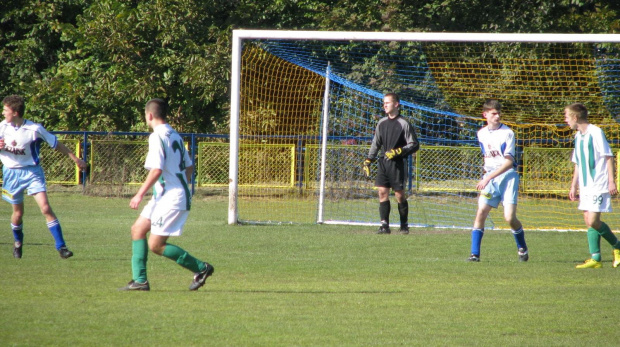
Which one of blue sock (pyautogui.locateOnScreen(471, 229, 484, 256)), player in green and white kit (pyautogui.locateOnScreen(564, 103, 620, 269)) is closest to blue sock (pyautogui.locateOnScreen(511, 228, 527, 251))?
blue sock (pyautogui.locateOnScreen(471, 229, 484, 256))

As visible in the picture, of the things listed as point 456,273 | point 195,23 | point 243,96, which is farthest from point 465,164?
point 456,273

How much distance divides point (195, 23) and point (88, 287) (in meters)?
17.8

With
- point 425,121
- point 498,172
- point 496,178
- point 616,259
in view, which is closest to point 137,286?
point 498,172

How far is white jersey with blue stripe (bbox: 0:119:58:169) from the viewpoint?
845 cm

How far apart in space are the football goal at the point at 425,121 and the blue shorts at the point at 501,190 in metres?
7.07

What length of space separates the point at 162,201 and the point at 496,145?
4206 mm

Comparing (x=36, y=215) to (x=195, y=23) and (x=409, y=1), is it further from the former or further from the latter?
(x=409, y=1)

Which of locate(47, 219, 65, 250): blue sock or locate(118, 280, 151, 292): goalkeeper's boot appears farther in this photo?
locate(47, 219, 65, 250): blue sock

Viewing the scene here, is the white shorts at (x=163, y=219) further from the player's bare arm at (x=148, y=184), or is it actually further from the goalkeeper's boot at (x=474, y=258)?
the goalkeeper's boot at (x=474, y=258)

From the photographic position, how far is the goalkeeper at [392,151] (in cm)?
1153

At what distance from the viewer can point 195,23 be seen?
23656 mm

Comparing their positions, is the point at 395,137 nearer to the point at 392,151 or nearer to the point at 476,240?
the point at 392,151

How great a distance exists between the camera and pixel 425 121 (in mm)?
19016

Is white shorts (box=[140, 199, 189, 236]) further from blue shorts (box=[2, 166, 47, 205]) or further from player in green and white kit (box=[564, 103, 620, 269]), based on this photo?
player in green and white kit (box=[564, 103, 620, 269])
